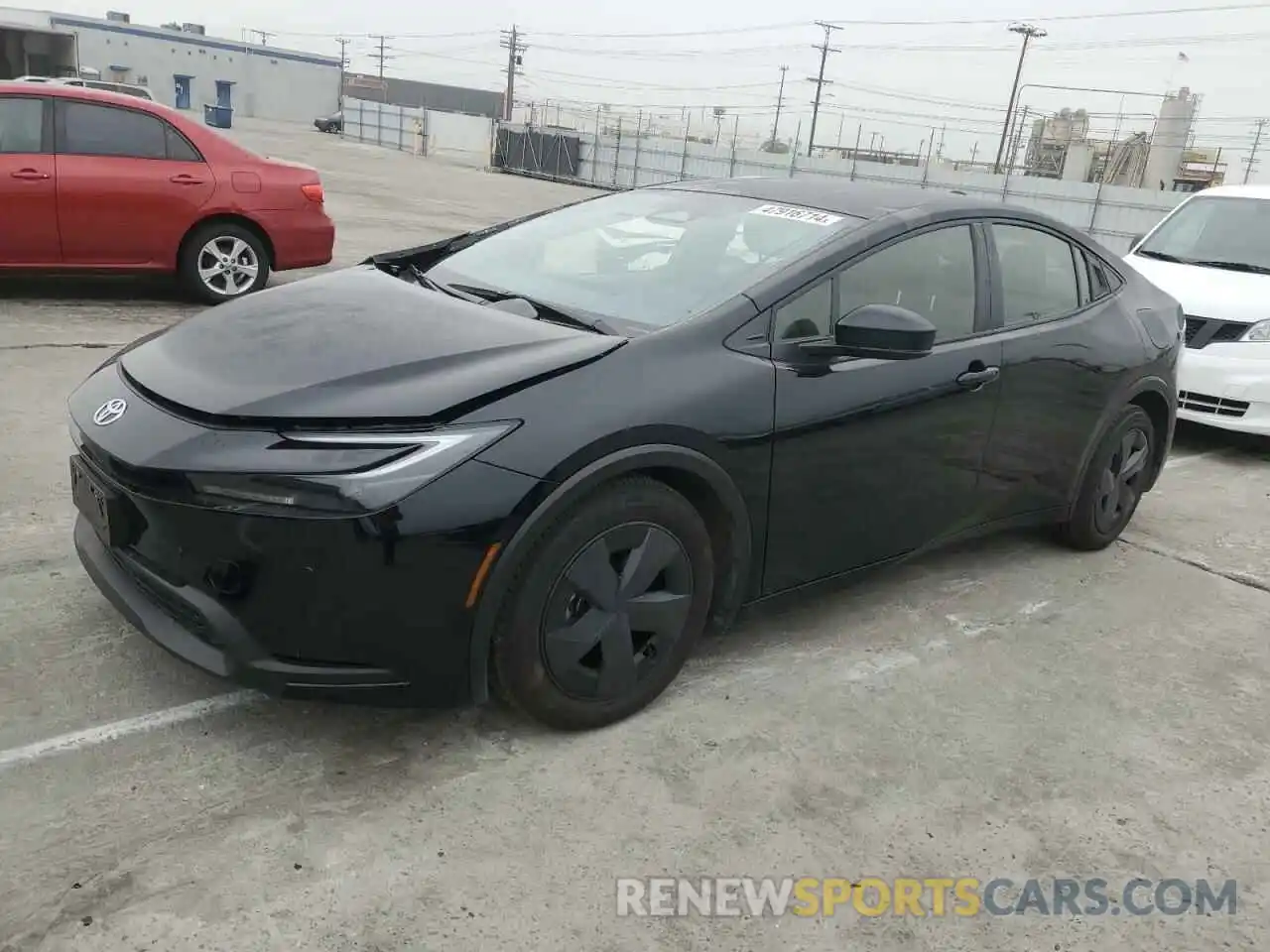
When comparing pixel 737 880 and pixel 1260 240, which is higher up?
pixel 1260 240

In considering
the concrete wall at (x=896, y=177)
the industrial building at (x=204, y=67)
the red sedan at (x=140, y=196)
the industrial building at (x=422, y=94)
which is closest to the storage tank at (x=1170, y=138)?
the concrete wall at (x=896, y=177)

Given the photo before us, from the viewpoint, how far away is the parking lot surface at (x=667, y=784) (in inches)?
87.4

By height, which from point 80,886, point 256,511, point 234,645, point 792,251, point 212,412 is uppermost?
point 792,251

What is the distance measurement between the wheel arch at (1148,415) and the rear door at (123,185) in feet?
20.7

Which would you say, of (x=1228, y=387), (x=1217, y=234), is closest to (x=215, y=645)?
(x=1228, y=387)

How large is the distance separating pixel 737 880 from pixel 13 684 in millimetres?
2006

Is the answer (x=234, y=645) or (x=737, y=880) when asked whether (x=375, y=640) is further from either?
(x=737, y=880)

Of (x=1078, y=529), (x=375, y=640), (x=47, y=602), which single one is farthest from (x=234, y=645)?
(x=1078, y=529)

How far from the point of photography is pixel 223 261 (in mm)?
7895

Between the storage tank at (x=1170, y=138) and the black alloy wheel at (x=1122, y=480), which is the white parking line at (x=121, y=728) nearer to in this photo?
the black alloy wheel at (x=1122, y=480)

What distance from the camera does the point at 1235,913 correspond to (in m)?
2.46

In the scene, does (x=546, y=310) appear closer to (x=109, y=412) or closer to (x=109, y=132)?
(x=109, y=412)

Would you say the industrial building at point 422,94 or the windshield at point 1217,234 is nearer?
the windshield at point 1217,234

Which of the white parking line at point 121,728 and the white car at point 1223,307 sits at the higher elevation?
the white car at point 1223,307
